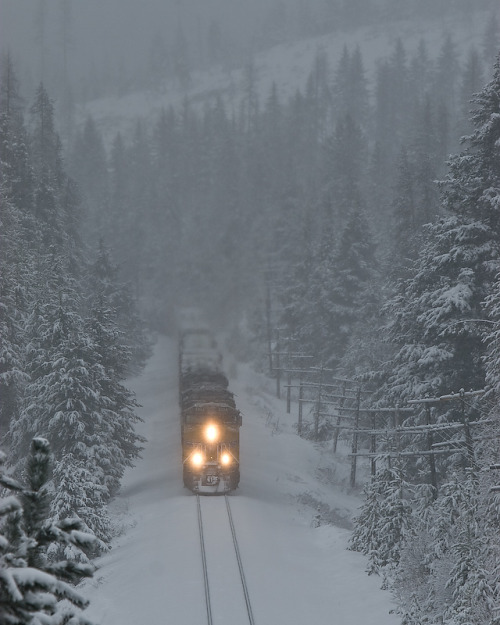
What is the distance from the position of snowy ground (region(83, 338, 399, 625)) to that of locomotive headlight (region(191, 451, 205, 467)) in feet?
4.13

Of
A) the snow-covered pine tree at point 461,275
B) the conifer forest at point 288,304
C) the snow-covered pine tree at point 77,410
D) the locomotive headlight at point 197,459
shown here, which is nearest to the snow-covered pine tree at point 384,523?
the conifer forest at point 288,304

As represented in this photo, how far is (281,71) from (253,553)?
172m

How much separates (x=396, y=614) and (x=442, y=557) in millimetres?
1879

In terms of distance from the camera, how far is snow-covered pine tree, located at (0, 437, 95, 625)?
14.5 feet

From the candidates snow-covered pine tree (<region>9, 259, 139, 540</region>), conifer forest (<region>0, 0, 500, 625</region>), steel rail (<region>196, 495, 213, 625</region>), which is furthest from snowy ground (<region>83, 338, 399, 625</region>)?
snow-covered pine tree (<region>9, 259, 139, 540</region>)

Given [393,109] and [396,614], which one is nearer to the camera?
[396,614]

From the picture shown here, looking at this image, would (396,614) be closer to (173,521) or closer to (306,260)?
(173,521)

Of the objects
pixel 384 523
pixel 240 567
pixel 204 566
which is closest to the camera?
pixel 204 566

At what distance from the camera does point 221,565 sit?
23.7 metres

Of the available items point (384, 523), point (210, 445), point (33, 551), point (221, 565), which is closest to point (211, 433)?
point (210, 445)

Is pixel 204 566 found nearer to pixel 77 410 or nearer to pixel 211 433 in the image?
pixel 211 433

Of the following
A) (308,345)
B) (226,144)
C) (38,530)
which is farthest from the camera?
(226,144)

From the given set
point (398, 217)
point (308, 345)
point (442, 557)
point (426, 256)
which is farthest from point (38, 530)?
point (308, 345)

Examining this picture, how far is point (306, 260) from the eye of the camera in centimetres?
6725
